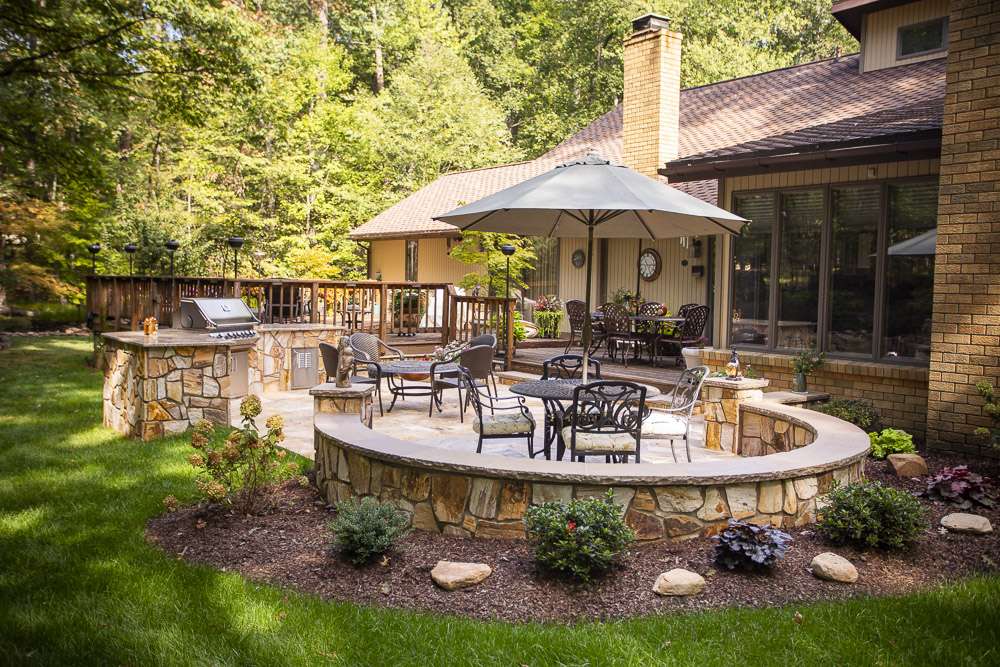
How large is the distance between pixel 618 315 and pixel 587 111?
1803 cm

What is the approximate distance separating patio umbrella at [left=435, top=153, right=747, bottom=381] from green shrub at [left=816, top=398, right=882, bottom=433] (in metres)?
2.06

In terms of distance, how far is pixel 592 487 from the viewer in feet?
13.4

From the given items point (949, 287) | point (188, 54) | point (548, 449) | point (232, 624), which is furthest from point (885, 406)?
point (188, 54)

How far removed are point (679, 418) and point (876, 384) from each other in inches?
121

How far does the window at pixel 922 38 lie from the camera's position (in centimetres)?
1145

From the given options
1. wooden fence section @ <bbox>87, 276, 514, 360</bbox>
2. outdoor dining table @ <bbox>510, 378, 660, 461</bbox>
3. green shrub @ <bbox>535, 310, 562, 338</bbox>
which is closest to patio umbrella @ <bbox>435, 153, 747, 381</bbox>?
outdoor dining table @ <bbox>510, 378, 660, 461</bbox>

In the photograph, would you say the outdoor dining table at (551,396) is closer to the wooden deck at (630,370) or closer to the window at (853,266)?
the window at (853,266)

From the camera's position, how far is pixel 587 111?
27516mm

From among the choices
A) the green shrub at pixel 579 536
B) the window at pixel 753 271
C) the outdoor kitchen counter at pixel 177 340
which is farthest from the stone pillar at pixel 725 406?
the outdoor kitchen counter at pixel 177 340

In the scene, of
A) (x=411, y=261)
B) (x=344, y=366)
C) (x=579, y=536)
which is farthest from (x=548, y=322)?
(x=579, y=536)

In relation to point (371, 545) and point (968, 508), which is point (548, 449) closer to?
point (371, 545)

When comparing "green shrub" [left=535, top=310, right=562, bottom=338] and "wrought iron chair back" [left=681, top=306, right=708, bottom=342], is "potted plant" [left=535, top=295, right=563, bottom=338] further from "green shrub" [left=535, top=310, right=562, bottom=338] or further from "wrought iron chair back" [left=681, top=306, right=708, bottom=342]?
"wrought iron chair back" [left=681, top=306, right=708, bottom=342]

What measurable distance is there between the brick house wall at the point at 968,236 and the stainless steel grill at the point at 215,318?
6.86m

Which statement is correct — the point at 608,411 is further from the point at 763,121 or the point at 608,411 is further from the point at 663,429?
the point at 763,121
